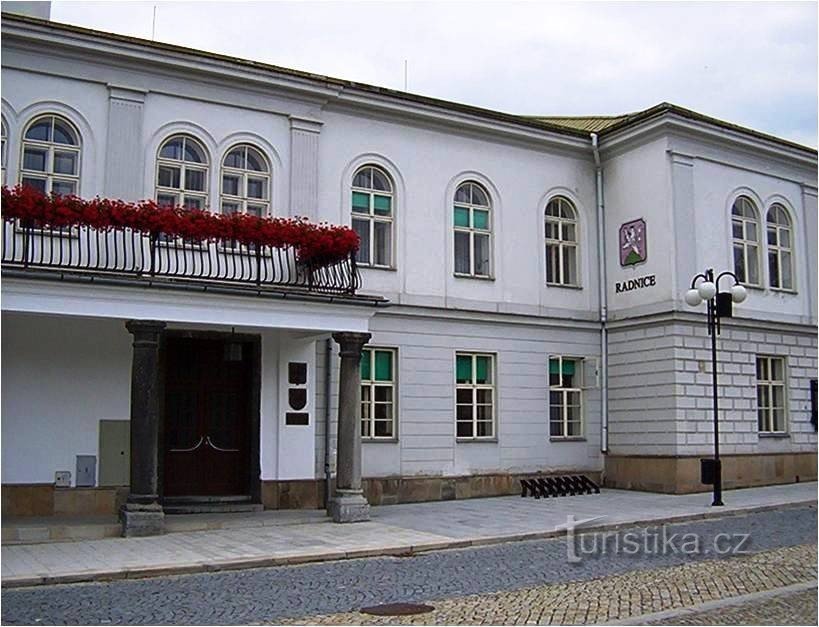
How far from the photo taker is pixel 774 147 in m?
23.7

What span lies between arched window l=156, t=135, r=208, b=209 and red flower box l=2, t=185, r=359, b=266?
4.77ft

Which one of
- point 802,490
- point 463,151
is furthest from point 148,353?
point 802,490

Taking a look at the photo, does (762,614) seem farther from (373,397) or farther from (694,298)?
(373,397)

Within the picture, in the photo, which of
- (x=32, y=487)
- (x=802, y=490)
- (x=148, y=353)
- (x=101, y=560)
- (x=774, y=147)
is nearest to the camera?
(x=101, y=560)

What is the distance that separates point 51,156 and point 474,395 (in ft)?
31.3

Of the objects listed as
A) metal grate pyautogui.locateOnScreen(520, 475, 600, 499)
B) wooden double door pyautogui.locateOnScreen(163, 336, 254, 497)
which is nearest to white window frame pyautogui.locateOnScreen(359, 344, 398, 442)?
wooden double door pyautogui.locateOnScreen(163, 336, 254, 497)

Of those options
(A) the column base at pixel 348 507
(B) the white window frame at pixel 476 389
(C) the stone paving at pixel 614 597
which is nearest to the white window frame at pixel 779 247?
(B) the white window frame at pixel 476 389

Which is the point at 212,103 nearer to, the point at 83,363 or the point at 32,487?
the point at 83,363

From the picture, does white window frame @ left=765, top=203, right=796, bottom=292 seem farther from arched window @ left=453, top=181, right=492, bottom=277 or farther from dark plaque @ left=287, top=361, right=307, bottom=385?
dark plaque @ left=287, top=361, right=307, bottom=385

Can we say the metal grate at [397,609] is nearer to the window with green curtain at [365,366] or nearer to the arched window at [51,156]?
the window with green curtain at [365,366]

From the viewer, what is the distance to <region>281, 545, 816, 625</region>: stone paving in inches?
342

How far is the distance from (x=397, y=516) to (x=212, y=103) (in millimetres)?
8161

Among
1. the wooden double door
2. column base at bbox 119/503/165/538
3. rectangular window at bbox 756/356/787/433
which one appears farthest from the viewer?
rectangular window at bbox 756/356/787/433

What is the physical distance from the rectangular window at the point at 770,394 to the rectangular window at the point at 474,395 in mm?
6380
